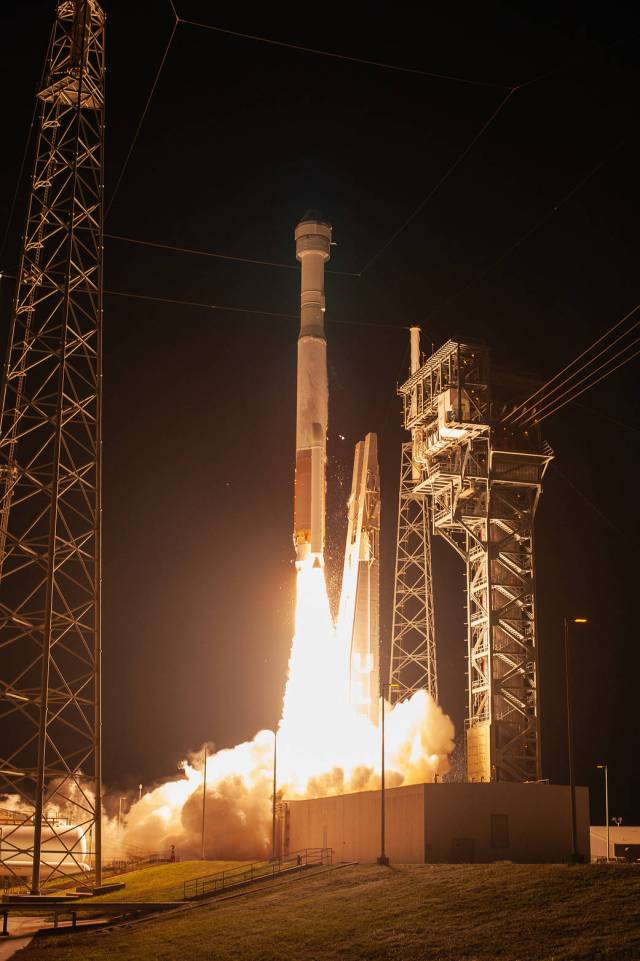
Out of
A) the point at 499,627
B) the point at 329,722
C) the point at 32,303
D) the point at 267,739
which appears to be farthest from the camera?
the point at 267,739

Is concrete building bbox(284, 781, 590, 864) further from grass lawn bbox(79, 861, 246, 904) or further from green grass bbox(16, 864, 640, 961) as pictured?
grass lawn bbox(79, 861, 246, 904)

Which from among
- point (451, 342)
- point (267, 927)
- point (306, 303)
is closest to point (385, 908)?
point (267, 927)

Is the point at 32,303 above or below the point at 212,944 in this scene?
above

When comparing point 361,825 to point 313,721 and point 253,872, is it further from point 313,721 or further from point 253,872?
point 313,721

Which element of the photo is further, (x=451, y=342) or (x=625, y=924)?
(x=451, y=342)

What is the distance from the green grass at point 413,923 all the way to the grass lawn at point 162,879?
6.59m

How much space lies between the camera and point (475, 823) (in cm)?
4822

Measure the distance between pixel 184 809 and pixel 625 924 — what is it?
4576 centimetres

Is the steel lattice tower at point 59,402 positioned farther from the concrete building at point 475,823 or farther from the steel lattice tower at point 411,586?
the steel lattice tower at point 411,586

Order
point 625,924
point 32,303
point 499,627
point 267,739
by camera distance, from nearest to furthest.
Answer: point 625,924 < point 32,303 < point 499,627 < point 267,739

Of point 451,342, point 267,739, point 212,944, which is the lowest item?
point 212,944

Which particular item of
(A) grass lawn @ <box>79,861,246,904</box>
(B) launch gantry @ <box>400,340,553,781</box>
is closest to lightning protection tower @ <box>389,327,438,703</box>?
(B) launch gantry @ <box>400,340,553,781</box>

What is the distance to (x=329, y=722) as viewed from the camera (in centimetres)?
6812

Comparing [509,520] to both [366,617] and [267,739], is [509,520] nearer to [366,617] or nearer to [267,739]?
[366,617]
